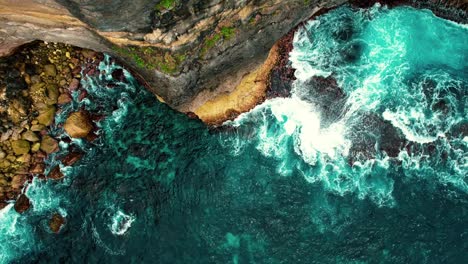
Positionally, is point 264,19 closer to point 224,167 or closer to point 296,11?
point 296,11

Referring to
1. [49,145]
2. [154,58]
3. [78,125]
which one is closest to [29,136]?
[49,145]

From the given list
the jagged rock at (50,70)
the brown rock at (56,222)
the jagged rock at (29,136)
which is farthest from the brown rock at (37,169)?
the jagged rock at (50,70)

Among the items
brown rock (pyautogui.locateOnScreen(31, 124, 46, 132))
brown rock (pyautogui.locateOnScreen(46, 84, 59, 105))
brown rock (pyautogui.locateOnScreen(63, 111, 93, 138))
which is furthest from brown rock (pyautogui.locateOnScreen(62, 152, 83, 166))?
brown rock (pyautogui.locateOnScreen(46, 84, 59, 105))

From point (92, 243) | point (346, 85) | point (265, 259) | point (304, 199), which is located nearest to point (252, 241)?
point (265, 259)

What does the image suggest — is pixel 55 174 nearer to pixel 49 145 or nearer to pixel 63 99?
pixel 49 145

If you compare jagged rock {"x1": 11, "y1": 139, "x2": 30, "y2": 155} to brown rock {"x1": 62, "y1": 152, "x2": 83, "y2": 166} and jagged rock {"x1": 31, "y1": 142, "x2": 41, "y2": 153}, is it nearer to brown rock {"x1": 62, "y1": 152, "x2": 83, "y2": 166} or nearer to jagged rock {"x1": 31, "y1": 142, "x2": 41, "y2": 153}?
jagged rock {"x1": 31, "y1": 142, "x2": 41, "y2": 153}

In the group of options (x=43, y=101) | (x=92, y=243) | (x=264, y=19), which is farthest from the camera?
(x=43, y=101)

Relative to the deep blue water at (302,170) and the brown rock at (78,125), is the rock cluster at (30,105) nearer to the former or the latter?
the brown rock at (78,125)
